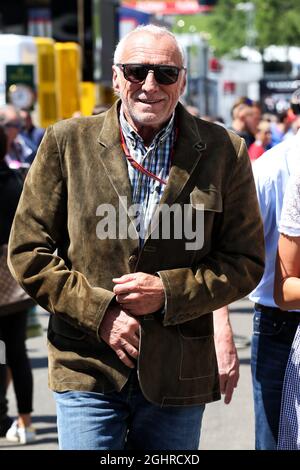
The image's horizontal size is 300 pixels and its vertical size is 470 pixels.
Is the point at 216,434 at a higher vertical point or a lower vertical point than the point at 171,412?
lower

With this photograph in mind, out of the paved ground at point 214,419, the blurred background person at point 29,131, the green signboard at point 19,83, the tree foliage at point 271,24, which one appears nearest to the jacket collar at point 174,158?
the paved ground at point 214,419

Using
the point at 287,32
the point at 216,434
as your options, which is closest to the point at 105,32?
the point at 216,434

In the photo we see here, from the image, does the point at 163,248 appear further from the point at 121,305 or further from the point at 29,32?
the point at 29,32

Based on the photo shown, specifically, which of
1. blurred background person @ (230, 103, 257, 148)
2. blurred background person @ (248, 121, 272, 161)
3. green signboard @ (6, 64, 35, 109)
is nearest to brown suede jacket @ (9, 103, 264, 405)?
blurred background person @ (248, 121, 272, 161)

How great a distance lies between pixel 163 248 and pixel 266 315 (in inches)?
33.9

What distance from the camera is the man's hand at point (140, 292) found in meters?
3.69

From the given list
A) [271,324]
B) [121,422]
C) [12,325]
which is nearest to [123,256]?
[121,422]

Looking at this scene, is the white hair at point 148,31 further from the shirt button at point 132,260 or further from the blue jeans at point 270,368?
the blue jeans at point 270,368

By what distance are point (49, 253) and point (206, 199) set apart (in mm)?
521

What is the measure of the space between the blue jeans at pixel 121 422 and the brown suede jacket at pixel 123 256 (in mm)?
43

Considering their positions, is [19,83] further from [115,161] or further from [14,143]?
[115,161]

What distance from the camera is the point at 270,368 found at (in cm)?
443

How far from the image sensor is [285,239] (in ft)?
12.8

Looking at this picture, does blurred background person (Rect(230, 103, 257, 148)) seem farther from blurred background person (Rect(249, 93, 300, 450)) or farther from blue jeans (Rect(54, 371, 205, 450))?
blue jeans (Rect(54, 371, 205, 450))
